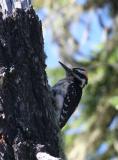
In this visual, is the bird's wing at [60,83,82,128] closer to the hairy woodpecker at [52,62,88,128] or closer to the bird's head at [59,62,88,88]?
the hairy woodpecker at [52,62,88,128]

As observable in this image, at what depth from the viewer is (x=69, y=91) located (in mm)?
6383

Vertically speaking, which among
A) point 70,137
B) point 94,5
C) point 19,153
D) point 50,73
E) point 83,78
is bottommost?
point 19,153

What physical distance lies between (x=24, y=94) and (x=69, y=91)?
2712 mm

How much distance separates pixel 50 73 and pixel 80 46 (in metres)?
0.67

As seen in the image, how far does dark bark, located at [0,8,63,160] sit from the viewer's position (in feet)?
11.7

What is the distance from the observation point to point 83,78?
21.8 feet

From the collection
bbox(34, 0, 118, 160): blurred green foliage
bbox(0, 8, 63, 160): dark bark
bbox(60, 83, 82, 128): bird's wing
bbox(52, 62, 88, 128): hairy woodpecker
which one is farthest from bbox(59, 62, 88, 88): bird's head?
bbox(0, 8, 63, 160): dark bark

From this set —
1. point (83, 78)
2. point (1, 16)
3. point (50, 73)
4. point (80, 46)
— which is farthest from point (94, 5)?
point (1, 16)

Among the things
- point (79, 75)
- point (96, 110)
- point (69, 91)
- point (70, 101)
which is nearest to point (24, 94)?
point (70, 101)

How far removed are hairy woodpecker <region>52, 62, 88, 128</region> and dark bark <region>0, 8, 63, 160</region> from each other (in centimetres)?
169

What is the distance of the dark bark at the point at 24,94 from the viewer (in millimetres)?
3579

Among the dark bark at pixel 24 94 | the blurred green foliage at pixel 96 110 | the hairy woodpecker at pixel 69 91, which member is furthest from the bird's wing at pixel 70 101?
the dark bark at pixel 24 94

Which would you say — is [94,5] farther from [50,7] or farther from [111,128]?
[111,128]

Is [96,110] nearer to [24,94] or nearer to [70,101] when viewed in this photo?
[70,101]
